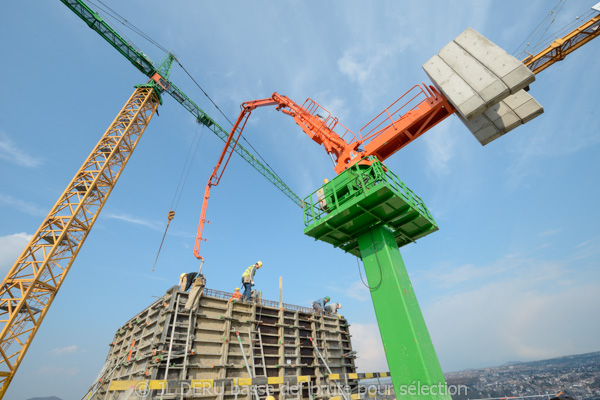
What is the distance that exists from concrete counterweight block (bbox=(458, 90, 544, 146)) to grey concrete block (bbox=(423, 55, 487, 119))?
4.59 feet

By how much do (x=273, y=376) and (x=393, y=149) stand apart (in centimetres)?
1083

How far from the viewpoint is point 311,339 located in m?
13.0

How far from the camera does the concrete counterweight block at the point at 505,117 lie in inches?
346

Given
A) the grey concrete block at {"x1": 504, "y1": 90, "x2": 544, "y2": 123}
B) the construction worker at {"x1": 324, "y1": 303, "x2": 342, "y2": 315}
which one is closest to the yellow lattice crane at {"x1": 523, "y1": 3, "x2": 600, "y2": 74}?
the grey concrete block at {"x1": 504, "y1": 90, "x2": 544, "y2": 123}

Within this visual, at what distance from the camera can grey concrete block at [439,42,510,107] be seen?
7.43 m

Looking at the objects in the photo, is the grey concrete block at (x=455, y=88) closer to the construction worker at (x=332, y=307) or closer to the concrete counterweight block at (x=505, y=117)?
the concrete counterweight block at (x=505, y=117)

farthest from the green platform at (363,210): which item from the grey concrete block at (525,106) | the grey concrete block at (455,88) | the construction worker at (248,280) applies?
the construction worker at (248,280)

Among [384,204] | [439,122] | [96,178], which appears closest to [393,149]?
[439,122]

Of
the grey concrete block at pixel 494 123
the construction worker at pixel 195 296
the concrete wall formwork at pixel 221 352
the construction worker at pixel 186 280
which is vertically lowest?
the concrete wall formwork at pixel 221 352

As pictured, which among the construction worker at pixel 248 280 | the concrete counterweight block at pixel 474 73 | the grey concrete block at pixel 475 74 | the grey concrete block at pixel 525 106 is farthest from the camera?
the construction worker at pixel 248 280

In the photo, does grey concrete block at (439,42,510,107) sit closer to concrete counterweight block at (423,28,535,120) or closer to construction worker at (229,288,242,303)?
concrete counterweight block at (423,28,535,120)

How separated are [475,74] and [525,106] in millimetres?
2612

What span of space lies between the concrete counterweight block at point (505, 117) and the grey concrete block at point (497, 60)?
5.61 feet

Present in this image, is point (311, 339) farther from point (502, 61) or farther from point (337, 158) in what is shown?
point (502, 61)
